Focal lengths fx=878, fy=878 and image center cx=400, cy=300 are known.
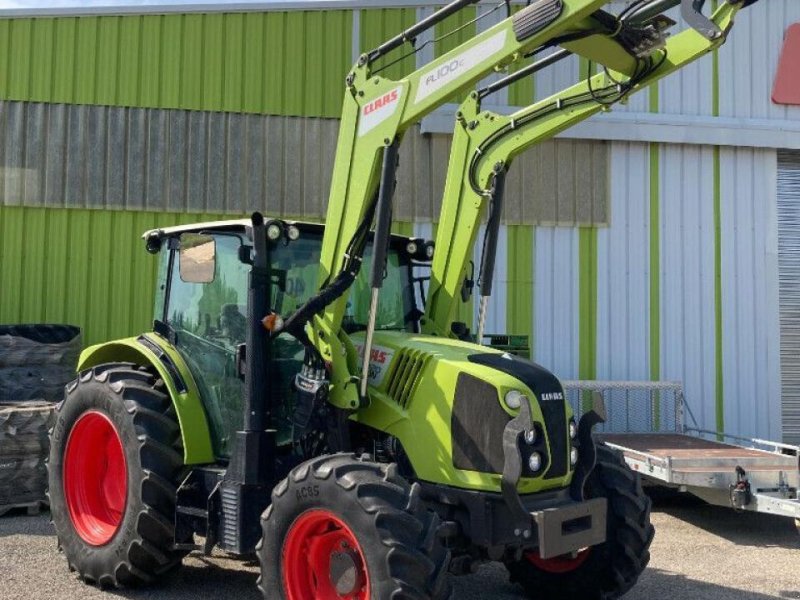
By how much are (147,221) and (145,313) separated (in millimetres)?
1149

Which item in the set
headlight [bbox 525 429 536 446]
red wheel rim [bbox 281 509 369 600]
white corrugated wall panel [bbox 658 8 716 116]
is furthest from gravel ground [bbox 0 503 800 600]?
white corrugated wall panel [bbox 658 8 716 116]

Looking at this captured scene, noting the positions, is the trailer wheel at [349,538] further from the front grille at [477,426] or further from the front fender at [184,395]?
the front fender at [184,395]

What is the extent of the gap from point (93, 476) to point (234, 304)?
1838mm

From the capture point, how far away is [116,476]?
6363mm

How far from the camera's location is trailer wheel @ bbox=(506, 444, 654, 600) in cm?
538

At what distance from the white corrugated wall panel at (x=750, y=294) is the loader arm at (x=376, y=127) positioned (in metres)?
7.60

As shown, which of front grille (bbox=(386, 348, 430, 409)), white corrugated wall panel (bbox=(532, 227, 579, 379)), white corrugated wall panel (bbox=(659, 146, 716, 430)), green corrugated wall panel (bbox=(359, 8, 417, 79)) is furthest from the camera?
white corrugated wall panel (bbox=(659, 146, 716, 430))

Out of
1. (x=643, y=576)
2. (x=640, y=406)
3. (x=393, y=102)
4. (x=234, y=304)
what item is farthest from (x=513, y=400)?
(x=640, y=406)

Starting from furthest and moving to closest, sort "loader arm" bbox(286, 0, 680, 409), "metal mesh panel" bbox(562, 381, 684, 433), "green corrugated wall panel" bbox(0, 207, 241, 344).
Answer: "metal mesh panel" bbox(562, 381, 684, 433), "green corrugated wall panel" bbox(0, 207, 241, 344), "loader arm" bbox(286, 0, 680, 409)

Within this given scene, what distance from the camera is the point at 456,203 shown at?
6199mm

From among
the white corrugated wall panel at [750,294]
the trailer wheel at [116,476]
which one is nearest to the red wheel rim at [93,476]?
the trailer wheel at [116,476]

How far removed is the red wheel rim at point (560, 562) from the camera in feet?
18.4

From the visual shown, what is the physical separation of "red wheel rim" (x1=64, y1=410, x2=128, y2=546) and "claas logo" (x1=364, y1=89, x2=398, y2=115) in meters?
2.86

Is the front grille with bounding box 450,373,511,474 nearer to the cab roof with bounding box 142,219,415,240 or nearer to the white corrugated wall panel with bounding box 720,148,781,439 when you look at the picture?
the cab roof with bounding box 142,219,415,240
